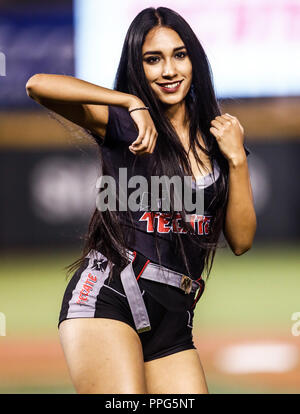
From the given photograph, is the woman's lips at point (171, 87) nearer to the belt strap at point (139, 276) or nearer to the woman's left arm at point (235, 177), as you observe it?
the woman's left arm at point (235, 177)

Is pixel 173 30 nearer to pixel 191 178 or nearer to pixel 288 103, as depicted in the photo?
pixel 191 178

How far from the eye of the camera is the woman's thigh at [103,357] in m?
2.98

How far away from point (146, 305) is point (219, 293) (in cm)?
676

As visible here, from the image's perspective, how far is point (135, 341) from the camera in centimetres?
313

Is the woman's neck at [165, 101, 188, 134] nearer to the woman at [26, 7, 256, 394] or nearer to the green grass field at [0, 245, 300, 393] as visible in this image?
the woman at [26, 7, 256, 394]

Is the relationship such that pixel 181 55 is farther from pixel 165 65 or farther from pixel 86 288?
pixel 86 288

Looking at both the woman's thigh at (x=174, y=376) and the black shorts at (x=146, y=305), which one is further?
the woman's thigh at (x=174, y=376)

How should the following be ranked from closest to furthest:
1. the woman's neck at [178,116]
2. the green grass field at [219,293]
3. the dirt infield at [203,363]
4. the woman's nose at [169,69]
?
the woman's nose at [169,69], the woman's neck at [178,116], the dirt infield at [203,363], the green grass field at [219,293]

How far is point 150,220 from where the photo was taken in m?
3.27

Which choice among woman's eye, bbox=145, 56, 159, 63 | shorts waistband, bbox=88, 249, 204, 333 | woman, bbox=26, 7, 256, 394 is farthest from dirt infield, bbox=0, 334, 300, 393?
woman's eye, bbox=145, 56, 159, 63

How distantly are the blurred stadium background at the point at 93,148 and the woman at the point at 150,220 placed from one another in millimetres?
4570

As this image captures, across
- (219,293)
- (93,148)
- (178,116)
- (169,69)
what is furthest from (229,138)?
(219,293)

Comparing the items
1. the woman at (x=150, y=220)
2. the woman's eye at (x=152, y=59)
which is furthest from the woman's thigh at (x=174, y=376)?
the woman's eye at (x=152, y=59)

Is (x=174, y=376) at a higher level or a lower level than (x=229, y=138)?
lower
